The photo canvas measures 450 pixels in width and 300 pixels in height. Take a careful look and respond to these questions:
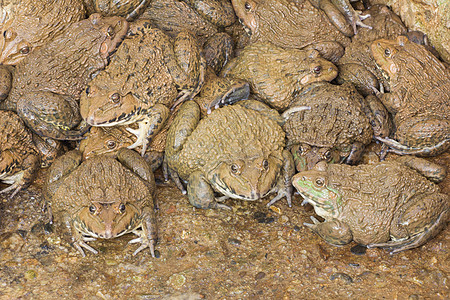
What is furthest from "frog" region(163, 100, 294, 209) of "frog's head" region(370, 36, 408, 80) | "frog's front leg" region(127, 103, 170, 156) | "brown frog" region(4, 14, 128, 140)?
"frog's head" region(370, 36, 408, 80)

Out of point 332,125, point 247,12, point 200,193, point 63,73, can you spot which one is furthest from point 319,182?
point 63,73

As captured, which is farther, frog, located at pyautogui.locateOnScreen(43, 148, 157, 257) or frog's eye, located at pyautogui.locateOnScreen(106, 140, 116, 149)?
frog's eye, located at pyautogui.locateOnScreen(106, 140, 116, 149)

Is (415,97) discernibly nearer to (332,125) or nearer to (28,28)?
(332,125)

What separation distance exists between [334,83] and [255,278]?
2.62 m

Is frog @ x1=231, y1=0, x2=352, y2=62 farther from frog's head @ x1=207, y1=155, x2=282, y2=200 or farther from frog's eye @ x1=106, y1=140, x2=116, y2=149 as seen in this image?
frog's eye @ x1=106, y1=140, x2=116, y2=149

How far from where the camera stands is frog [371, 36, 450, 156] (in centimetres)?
474

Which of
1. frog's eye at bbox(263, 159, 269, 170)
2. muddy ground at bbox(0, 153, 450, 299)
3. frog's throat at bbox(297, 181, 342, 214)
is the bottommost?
muddy ground at bbox(0, 153, 450, 299)

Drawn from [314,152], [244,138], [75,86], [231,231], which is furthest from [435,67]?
[75,86]

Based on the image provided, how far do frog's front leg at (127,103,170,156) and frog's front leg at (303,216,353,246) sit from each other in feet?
6.25

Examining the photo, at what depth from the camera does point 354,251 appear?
13.8 ft

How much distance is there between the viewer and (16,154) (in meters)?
4.66

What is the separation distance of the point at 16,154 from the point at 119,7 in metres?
1.92

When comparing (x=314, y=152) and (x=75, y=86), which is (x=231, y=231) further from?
(x=75, y=86)

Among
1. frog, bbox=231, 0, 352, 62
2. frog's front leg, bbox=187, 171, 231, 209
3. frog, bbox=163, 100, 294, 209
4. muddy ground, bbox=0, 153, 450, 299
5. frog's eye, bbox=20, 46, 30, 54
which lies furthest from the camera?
frog, bbox=231, 0, 352, 62
